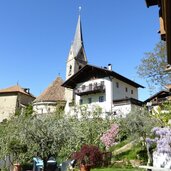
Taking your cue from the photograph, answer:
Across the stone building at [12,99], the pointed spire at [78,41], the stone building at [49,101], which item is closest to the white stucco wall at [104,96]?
the stone building at [49,101]

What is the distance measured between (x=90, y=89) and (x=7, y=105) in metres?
30.3

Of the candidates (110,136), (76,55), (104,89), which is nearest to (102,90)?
(104,89)

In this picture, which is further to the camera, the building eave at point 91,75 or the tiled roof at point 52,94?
the tiled roof at point 52,94

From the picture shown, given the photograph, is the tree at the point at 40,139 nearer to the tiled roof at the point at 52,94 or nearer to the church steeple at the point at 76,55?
the tiled roof at the point at 52,94

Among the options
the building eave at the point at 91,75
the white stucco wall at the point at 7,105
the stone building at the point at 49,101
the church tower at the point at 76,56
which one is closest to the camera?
the building eave at the point at 91,75

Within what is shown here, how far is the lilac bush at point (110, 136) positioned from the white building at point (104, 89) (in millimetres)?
13413

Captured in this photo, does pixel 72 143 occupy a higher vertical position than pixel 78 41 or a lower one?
lower

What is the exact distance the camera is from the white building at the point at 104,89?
42.9m

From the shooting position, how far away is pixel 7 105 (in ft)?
227

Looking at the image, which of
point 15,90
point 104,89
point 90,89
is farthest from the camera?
point 15,90

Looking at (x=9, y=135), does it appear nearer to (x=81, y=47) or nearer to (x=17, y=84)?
(x=81, y=47)

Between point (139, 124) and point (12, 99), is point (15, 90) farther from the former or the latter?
point (139, 124)

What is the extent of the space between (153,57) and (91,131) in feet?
31.4

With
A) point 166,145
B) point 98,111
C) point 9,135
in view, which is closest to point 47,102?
point 98,111
